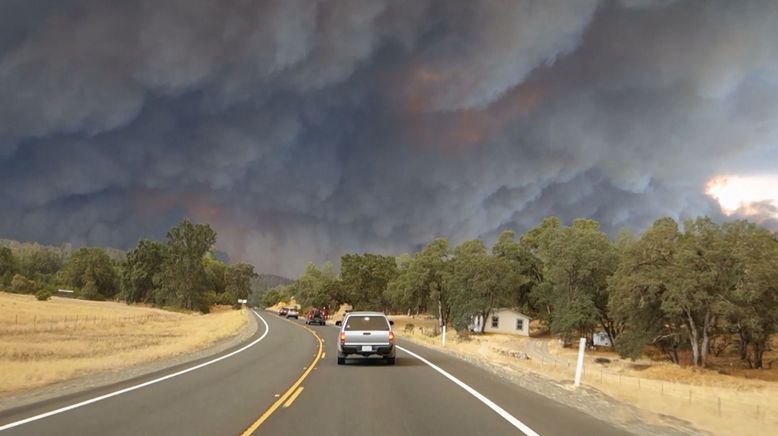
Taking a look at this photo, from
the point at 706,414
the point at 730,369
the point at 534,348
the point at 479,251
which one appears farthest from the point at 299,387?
the point at 479,251

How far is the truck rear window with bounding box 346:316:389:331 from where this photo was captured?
20.9 m

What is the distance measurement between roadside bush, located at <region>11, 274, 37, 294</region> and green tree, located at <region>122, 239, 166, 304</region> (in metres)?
21.5

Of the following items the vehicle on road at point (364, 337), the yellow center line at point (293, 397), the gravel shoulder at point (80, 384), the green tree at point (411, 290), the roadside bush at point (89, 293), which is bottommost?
the gravel shoulder at point (80, 384)

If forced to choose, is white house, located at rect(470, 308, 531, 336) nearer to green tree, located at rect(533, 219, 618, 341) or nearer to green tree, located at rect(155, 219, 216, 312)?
green tree, located at rect(533, 219, 618, 341)

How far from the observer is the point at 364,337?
2050 centimetres

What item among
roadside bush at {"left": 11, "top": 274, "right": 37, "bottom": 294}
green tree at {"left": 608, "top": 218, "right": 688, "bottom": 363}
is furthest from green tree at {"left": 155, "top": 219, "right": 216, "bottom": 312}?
green tree at {"left": 608, "top": 218, "right": 688, "bottom": 363}

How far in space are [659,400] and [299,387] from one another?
9268mm

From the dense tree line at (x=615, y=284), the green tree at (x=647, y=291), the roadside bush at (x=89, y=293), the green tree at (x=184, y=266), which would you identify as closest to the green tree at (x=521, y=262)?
the dense tree line at (x=615, y=284)

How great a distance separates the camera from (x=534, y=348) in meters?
69.9

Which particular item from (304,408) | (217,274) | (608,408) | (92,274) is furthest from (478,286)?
(217,274)

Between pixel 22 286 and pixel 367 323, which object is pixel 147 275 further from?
pixel 367 323

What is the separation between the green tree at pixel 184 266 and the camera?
12562cm

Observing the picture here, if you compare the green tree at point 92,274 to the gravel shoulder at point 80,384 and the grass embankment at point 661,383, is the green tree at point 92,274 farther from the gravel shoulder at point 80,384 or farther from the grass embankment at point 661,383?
the gravel shoulder at point 80,384

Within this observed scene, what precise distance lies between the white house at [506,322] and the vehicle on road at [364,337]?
68.4 meters
